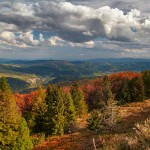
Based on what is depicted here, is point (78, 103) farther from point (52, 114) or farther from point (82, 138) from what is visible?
point (82, 138)

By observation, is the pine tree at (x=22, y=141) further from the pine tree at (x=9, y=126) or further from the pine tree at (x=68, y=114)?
the pine tree at (x=68, y=114)

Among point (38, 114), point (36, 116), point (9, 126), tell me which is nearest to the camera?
point (9, 126)

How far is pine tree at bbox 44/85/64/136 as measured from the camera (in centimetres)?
7331

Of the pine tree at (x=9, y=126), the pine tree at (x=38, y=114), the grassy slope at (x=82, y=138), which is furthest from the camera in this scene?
the pine tree at (x=38, y=114)

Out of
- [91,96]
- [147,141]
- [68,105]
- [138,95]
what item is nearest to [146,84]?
[138,95]

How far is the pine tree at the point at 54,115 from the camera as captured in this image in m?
73.3

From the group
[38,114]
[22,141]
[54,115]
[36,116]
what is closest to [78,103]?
[38,114]

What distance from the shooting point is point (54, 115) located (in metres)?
74.4

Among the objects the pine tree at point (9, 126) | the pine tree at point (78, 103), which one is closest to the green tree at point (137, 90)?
the pine tree at point (78, 103)

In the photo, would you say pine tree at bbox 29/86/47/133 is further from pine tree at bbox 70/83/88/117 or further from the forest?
pine tree at bbox 70/83/88/117

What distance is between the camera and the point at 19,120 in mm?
55031

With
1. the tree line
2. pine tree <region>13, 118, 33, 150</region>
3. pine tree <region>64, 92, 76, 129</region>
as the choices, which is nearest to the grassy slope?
pine tree <region>64, 92, 76, 129</region>

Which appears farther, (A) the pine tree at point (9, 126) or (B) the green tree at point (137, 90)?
(B) the green tree at point (137, 90)

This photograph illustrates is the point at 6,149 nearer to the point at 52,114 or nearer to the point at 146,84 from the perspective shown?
the point at 52,114
